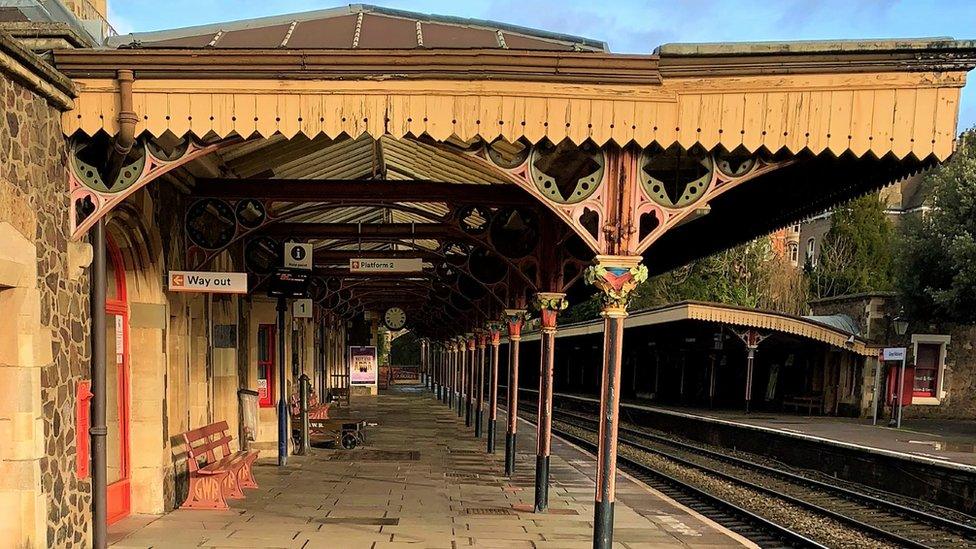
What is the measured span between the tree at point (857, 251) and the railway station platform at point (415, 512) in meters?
27.9

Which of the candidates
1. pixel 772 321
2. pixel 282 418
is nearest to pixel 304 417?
pixel 282 418

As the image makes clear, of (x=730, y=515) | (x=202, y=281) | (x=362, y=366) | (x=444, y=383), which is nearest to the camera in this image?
(x=202, y=281)

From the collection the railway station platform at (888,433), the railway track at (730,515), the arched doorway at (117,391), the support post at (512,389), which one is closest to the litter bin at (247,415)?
the arched doorway at (117,391)

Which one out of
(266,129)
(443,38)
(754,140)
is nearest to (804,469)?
(754,140)

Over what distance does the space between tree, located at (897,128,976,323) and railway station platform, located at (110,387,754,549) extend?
13.7 m

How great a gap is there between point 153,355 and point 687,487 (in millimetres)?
8622

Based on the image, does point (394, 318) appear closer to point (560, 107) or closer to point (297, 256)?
point (297, 256)

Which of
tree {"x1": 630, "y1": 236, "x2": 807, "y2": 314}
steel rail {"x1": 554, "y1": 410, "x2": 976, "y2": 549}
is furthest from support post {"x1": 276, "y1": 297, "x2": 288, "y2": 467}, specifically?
tree {"x1": 630, "y1": 236, "x2": 807, "y2": 314}

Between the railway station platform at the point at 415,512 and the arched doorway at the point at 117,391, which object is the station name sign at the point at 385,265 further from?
the arched doorway at the point at 117,391

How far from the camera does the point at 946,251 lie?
2080 centimetres

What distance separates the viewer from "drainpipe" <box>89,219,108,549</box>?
564 cm

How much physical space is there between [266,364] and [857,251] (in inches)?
1268

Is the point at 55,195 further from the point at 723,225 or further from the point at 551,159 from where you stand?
the point at 723,225

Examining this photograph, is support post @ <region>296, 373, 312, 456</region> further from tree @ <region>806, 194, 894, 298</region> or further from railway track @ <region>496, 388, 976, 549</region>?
tree @ <region>806, 194, 894, 298</region>
